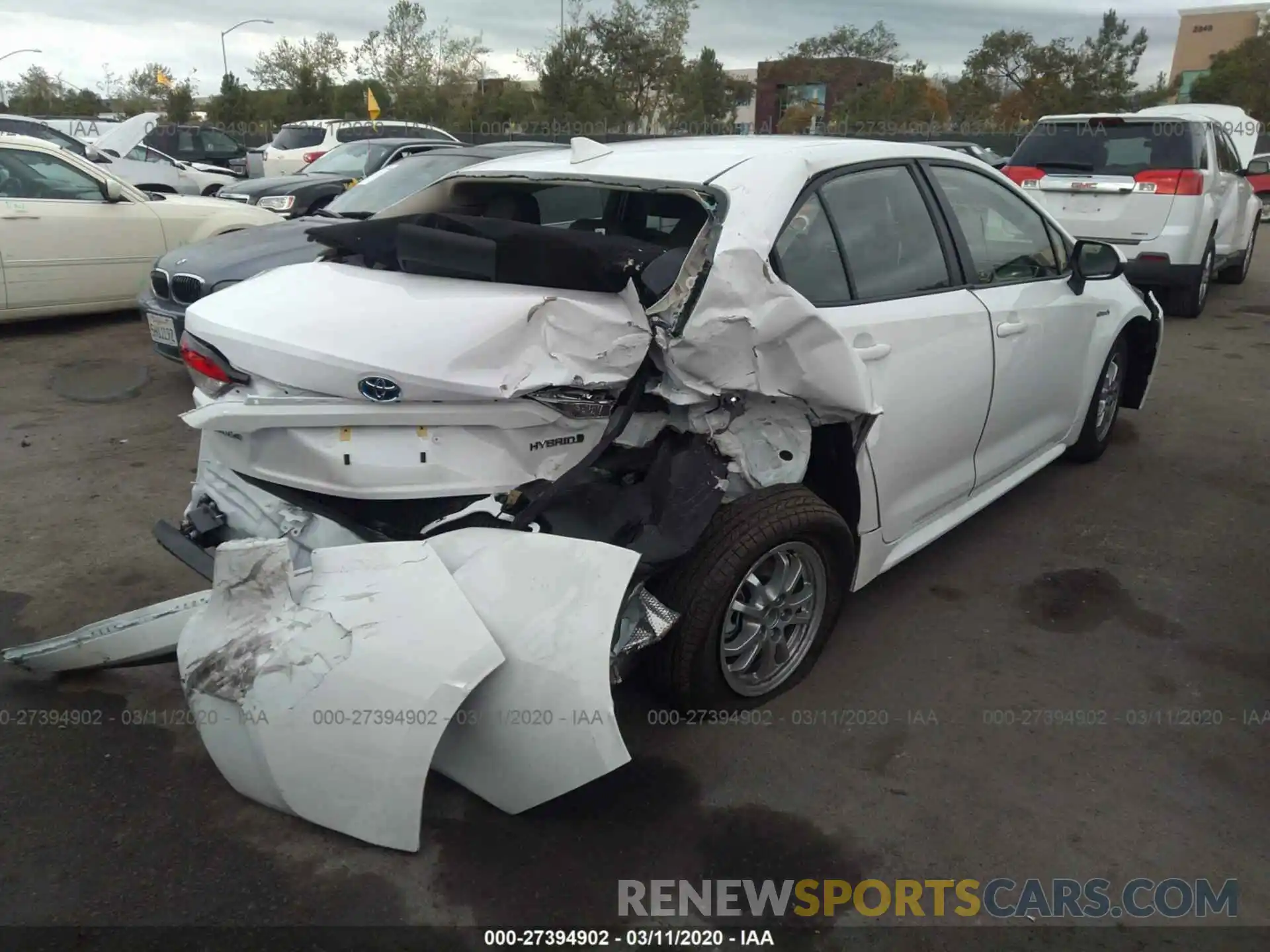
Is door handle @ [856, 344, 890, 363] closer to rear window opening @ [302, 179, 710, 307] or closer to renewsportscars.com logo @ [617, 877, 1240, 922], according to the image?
rear window opening @ [302, 179, 710, 307]

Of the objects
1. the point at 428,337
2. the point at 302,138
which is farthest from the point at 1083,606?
the point at 302,138

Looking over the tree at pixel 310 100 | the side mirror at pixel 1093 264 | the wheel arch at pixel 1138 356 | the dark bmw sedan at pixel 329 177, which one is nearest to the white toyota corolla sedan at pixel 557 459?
the side mirror at pixel 1093 264

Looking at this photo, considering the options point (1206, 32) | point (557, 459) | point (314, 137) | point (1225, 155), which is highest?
point (1206, 32)

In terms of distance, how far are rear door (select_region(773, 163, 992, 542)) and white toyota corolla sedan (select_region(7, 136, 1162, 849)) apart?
0.01m

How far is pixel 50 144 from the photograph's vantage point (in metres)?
8.01

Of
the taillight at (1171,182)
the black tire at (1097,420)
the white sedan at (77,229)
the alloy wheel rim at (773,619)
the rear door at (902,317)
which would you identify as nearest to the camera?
the alloy wheel rim at (773,619)

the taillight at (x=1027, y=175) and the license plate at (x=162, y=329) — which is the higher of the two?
the taillight at (x=1027, y=175)

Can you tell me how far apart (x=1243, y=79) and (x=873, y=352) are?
4475 cm

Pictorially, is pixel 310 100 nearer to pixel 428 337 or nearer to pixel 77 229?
pixel 77 229

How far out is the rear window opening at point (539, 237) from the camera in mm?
2846

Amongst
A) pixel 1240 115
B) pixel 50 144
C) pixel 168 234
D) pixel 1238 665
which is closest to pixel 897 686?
pixel 1238 665

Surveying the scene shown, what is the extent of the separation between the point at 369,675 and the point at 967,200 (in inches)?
120

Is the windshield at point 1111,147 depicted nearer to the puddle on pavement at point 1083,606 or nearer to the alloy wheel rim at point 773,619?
the puddle on pavement at point 1083,606

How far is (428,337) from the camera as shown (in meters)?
2.54
